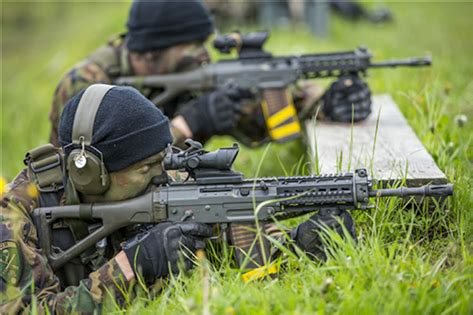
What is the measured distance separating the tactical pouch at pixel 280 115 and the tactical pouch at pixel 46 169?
8.70ft

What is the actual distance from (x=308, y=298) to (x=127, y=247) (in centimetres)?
103

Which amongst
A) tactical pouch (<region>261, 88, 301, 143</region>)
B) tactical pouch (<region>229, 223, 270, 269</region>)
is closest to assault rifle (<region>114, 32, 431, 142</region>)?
tactical pouch (<region>261, 88, 301, 143</region>)

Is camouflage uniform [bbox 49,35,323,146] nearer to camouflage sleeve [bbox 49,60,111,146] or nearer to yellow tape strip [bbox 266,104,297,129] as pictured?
camouflage sleeve [bbox 49,60,111,146]

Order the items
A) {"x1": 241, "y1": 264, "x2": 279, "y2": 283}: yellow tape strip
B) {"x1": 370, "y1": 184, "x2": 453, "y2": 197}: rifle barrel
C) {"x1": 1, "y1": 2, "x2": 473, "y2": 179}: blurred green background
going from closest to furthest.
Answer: {"x1": 370, "y1": 184, "x2": 453, "y2": 197}: rifle barrel
{"x1": 241, "y1": 264, "x2": 279, "y2": 283}: yellow tape strip
{"x1": 1, "y1": 2, "x2": 473, "y2": 179}: blurred green background

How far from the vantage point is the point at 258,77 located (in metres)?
6.46

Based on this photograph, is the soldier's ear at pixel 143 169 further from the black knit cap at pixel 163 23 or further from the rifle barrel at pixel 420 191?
the black knit cap at pixel 163 23

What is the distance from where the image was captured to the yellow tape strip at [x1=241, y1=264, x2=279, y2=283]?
150 inches

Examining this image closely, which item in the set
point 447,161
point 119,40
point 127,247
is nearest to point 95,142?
point 127,247

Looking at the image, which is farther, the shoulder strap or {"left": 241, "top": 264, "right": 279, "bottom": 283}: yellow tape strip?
the shoulder strap

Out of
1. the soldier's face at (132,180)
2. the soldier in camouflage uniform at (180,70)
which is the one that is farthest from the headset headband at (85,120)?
the soldier in camouflage uniform at (180,70)

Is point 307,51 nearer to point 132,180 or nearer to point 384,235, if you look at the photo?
point 384,235

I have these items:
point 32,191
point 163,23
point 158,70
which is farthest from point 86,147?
point 158,70

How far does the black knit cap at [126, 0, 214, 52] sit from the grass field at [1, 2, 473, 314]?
130 centimetres

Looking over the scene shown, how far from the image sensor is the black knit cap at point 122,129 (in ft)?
12.7
